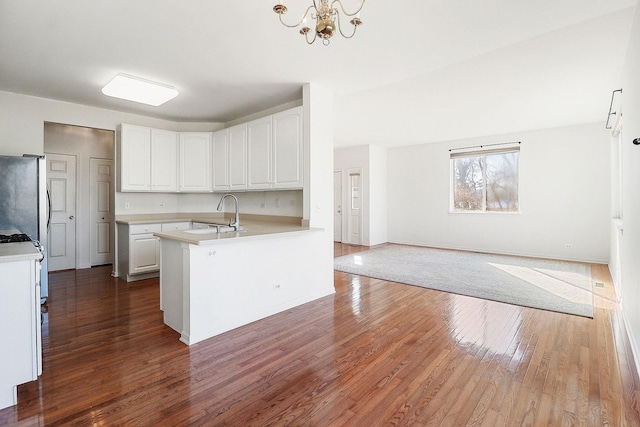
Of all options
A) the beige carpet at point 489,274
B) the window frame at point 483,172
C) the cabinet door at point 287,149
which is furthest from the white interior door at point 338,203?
Result: the cabinet door at point 287,149

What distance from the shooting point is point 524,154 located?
6160 mm

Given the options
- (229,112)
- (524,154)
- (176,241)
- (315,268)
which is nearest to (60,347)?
(176,241)

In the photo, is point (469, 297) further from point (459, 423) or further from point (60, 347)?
point (60, 347)

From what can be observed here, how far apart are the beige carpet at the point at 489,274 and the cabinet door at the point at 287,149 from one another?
78.1 inches

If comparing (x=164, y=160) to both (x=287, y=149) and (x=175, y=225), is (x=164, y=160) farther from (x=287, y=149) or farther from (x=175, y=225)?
(x=287, y=149)

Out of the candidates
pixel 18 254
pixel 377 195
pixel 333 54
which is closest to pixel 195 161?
pixel 333 54

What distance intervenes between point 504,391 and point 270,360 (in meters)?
1.52

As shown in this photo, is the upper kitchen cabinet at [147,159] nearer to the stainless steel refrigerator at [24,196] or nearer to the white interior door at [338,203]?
the stainless steel refrigerator at [24,196]

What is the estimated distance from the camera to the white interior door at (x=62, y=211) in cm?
491

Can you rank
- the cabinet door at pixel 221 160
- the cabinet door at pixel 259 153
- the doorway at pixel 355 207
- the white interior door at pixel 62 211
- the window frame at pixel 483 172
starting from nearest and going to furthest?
the cabinet door at pixel 259 153
the cabinet door at pixel 221 160
the white interior door at pixel 62 211
the window frame at pixel 483 172
the doorway at pixel 355 207

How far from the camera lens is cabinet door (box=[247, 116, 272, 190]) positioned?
405 centimetres

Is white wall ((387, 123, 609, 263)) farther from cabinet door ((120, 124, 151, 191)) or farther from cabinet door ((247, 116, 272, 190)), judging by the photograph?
cabinet door ((120, 124, 151, 191))

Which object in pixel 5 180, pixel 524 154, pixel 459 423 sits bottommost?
pixel 459 423

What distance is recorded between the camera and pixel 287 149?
3.81 m
